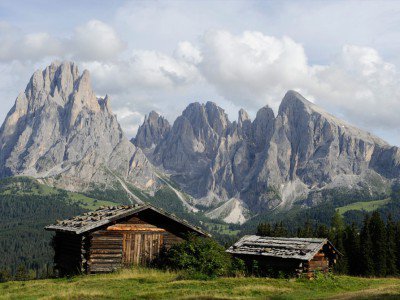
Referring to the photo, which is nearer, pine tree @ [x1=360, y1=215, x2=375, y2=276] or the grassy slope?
the grassy slope

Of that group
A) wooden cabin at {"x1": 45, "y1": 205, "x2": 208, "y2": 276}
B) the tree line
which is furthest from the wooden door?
the tree line

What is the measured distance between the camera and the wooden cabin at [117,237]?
31484mm

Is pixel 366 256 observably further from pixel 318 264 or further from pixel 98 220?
pixel 98 220

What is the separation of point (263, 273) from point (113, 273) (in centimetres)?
1303

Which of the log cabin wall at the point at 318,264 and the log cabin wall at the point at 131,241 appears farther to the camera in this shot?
the log cabin wall at the point at 318,264

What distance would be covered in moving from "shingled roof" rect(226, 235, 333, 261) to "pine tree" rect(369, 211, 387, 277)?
56.3 m

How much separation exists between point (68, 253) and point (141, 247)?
626 centimetres

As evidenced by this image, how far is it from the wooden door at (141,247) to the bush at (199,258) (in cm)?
151

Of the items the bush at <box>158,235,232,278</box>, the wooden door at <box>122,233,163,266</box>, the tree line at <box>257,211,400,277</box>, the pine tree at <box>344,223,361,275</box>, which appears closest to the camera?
the bush at <box>158,235,232,278</box>

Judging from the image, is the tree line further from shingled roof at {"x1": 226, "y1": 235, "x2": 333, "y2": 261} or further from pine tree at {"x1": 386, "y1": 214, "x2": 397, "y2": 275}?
shingled roof at {"x1": 226, "y1": 235, "x2": 333, "y2": 261}

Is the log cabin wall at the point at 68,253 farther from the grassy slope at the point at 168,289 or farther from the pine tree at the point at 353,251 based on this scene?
the pine tree at the point at 353,251

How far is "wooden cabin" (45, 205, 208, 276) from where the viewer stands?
31484 mm

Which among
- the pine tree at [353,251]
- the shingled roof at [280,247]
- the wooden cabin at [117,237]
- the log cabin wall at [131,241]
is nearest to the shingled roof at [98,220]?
the wooden cabin at [117,237]

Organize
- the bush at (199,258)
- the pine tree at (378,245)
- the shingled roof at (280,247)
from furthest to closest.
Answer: the pine tree at (378,245) < the shingled roof at (280,247) < the bush at (199,258)
